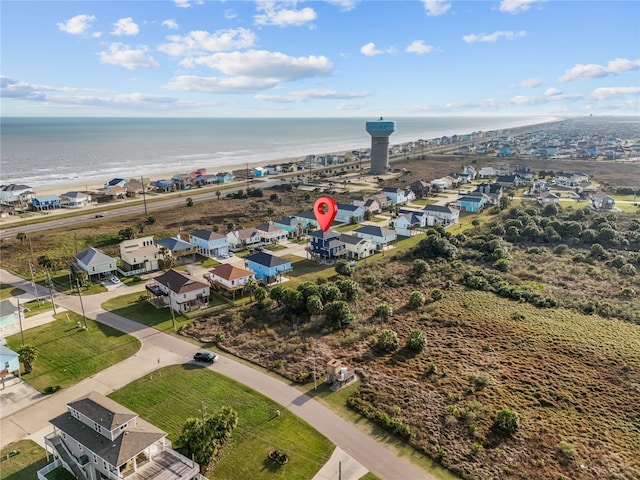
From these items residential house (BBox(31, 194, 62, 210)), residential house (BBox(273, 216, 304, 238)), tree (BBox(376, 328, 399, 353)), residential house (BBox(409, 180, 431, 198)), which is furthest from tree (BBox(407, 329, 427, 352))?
residential house (BBox(31, 194, 62, 210))

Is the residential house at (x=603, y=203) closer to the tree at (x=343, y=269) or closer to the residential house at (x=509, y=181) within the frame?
the residential house at (x=509, y=181)

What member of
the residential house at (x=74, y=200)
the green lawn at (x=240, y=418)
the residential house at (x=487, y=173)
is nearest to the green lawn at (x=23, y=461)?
the green lawn at (x=240, y=418)

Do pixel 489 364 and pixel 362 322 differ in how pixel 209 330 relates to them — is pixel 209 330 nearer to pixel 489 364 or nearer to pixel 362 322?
pixel 362 322

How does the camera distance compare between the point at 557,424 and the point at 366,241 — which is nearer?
the point at 557,424

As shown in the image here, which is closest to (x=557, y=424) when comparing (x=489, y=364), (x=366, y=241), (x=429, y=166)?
(x=489, y=364)

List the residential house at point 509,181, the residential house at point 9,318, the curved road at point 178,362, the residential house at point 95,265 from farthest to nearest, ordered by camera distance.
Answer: the residential house at point 509,181, the residential house at point 95,265, the residential house at point 9,318, the curved road at point 178,362

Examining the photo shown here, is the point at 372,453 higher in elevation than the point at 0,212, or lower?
lower
